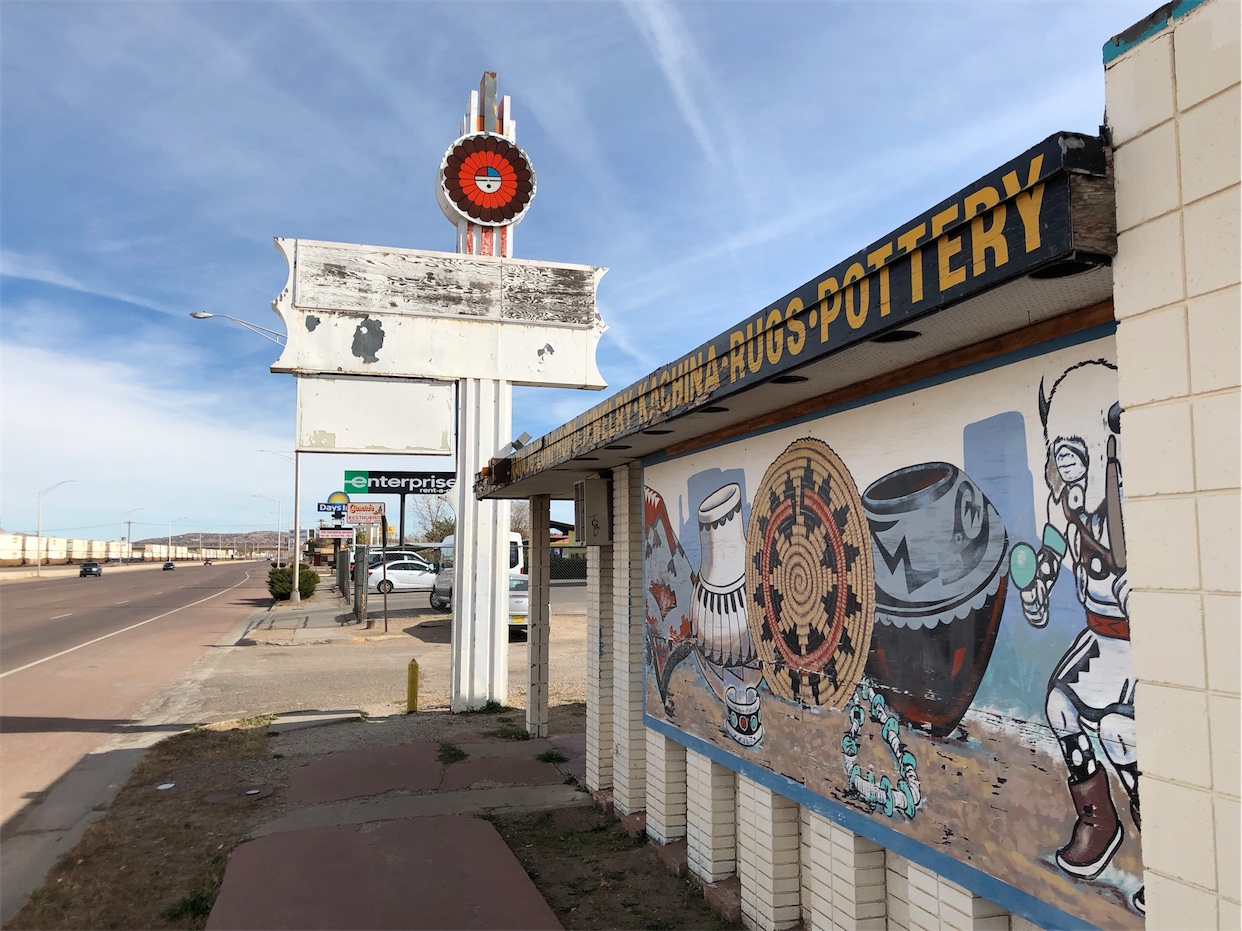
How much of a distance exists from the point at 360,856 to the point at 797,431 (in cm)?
436

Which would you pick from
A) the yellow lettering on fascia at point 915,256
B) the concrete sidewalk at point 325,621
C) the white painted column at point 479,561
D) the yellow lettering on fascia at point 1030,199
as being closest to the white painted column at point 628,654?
the yellow lettering on fascia at point 915,256

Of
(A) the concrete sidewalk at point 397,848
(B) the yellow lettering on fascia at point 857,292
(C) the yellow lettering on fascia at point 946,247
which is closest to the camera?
(C) the yellow lettering on fascia at point 946,247

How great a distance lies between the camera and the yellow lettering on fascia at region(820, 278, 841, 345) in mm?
3184

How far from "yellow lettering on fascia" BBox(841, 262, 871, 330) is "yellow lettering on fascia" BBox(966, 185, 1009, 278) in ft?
1.62

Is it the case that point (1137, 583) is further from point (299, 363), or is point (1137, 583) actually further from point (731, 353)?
→ point (299, 363)

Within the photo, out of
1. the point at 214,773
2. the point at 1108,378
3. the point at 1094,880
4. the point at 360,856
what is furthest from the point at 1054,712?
the point at 214,773

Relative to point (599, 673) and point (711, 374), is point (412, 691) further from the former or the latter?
point (711, 374)

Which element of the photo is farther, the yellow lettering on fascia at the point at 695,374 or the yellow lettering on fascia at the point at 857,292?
the yellow lettering on fascia at the point at 695,374

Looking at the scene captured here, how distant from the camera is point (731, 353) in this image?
4066 mm

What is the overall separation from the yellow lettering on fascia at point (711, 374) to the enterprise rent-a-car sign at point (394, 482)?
19827mm

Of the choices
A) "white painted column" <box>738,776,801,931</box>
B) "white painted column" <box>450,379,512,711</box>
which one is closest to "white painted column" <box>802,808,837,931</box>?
"white painted column" <box>738,776,801,931</box>

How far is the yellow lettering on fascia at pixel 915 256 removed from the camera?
2.71 meters

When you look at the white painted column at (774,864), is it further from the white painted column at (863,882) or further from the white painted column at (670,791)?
the white painted column at (670,791)

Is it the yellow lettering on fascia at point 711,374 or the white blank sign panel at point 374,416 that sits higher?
the white blank sign panel at point 374,416
